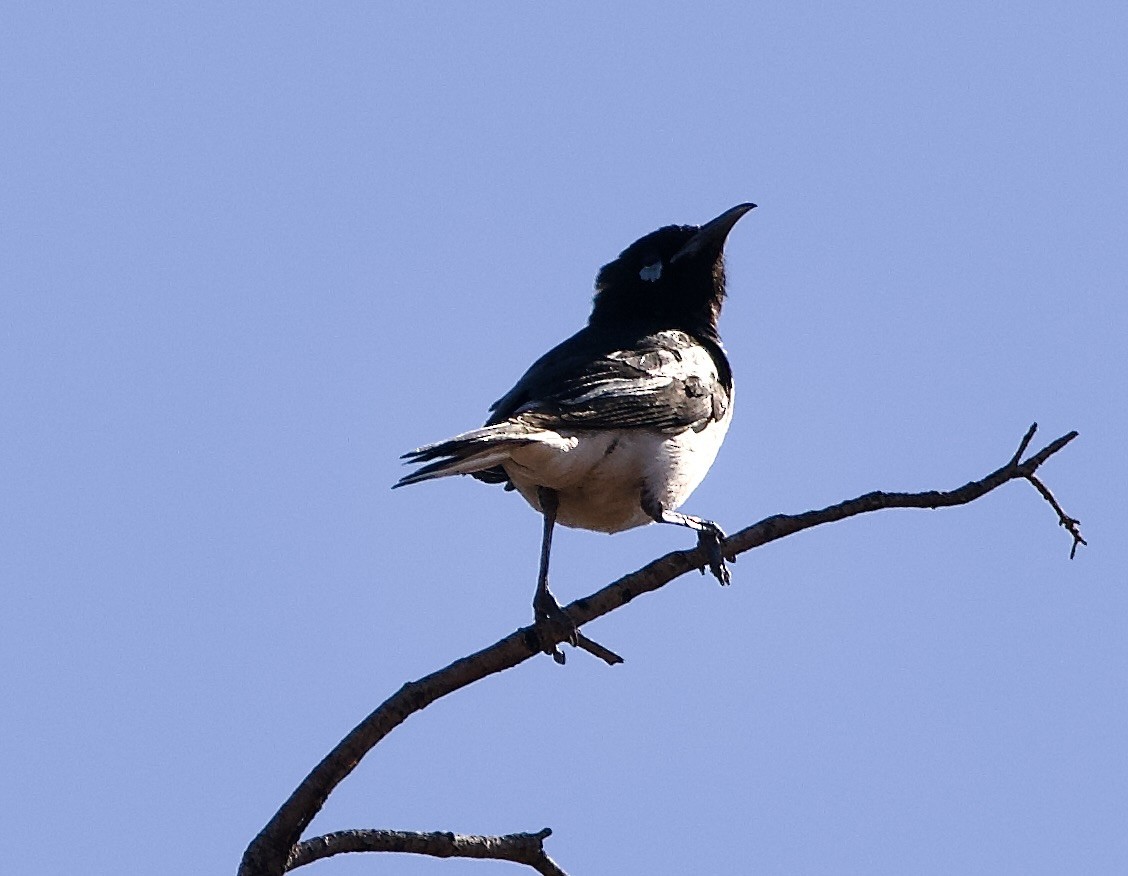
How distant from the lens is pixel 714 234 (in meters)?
11.5

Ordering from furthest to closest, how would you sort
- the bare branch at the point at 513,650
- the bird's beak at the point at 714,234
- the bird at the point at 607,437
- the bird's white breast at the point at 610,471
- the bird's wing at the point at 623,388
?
the bird's beak at the point at 714,234 < the bird's wing at the point at 623,388 < the bird's white breast at the point at 610,471 < the bird at the point at 607,437 < the bare branch at the point at 513,650

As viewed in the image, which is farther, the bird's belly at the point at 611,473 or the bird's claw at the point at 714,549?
the bird's belly at the point at 611,473

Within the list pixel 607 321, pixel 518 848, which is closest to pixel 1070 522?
pixel 518 848

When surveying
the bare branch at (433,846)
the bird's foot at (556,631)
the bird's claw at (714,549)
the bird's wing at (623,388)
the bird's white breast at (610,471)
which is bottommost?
the bare branch at (433,846)

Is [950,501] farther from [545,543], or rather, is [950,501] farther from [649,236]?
[649,236]

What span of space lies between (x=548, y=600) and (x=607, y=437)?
102 cm

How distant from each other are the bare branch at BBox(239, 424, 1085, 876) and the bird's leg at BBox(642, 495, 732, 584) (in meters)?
0.24

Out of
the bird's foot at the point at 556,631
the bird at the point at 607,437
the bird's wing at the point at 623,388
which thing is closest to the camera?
the bird's foot at the point at 556,631

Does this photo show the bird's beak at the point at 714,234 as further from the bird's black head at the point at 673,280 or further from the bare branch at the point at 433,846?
the bare branch at the point at 433,846

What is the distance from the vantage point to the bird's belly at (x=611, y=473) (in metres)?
9.03

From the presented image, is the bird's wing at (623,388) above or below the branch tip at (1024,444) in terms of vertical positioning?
above

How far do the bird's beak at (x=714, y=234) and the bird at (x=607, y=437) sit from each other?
59 centimetres

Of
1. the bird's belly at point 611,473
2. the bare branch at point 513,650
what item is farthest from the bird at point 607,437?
the bare branch at point 513,650

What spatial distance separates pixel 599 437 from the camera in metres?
9.21
